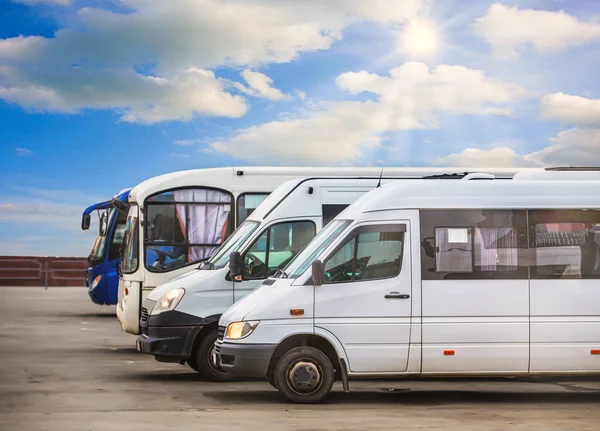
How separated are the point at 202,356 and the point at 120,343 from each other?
719cm

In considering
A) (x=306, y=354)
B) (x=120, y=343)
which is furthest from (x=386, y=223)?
(x=120, y=343)

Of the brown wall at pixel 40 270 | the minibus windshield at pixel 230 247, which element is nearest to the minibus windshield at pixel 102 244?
the minibus windshield at pixel 230 247

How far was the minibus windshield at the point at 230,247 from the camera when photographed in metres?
15.8

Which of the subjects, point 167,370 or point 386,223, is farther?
point 167,370

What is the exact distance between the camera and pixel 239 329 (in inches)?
509

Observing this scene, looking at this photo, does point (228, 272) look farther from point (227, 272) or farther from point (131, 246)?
point (131, 246)

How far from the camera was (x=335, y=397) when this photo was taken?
1359 centimetres

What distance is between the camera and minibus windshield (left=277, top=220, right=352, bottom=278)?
1314cm

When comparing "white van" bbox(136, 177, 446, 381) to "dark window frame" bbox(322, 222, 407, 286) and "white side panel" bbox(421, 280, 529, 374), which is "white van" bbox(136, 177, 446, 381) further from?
"white side panel" bbox(421, 280, 529, 374)

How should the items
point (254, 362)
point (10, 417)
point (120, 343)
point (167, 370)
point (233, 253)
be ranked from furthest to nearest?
1. point (120, 343)
2. point (167, 370)
3. point (233, 253)
4. point (254, 362)
5. point (10, 417)

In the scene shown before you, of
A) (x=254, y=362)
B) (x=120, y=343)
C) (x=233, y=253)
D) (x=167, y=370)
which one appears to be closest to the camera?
(x=254, y=362)

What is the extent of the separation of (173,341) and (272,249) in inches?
69.6

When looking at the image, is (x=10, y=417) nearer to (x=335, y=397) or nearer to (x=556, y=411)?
(x=335, y=397)

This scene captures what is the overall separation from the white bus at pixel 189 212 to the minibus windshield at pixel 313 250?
236 inches
